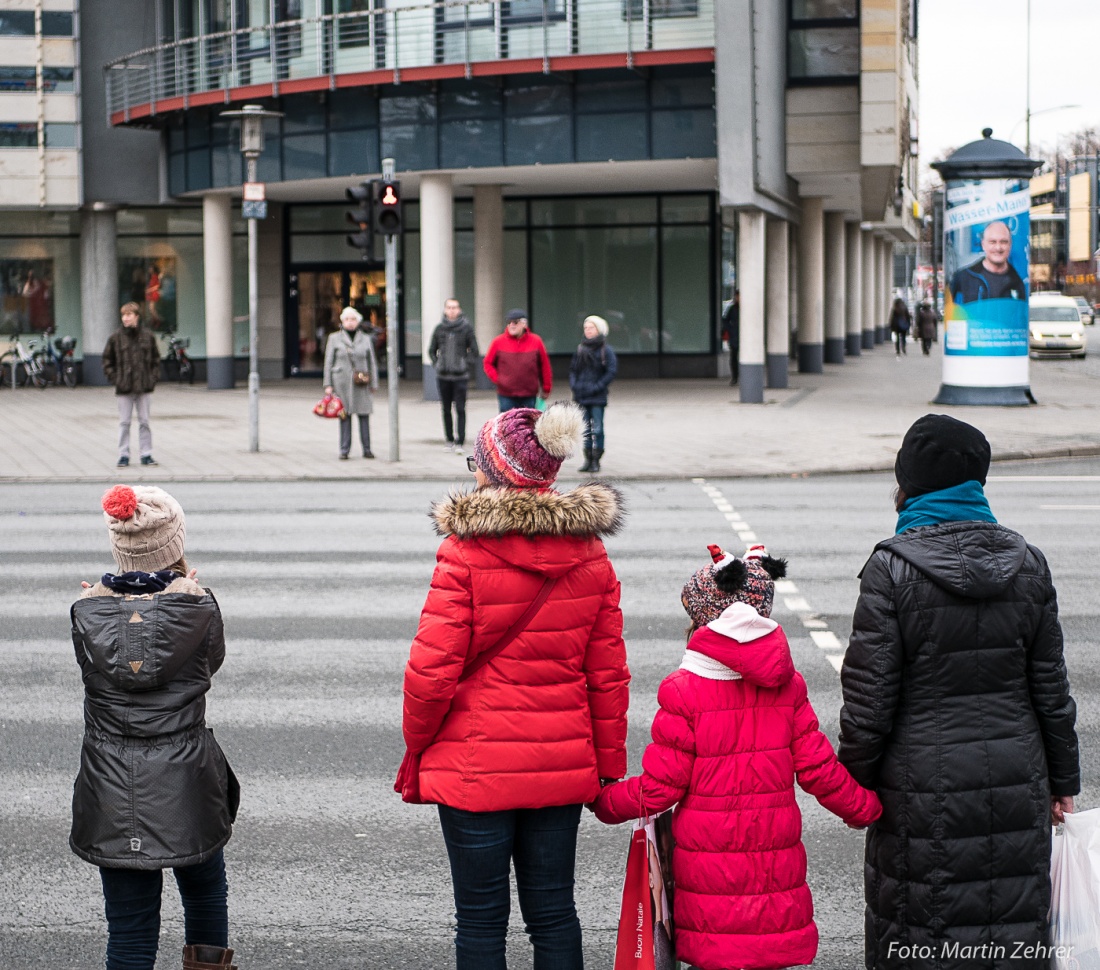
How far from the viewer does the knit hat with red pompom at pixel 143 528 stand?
391 cm

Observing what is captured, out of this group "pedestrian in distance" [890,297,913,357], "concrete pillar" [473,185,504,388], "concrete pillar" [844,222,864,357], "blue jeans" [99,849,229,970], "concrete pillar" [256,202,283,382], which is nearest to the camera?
"blue jeans" [99,849,229,970]

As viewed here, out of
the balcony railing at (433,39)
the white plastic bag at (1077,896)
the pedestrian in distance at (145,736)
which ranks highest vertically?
the balcony railing at (433,39)

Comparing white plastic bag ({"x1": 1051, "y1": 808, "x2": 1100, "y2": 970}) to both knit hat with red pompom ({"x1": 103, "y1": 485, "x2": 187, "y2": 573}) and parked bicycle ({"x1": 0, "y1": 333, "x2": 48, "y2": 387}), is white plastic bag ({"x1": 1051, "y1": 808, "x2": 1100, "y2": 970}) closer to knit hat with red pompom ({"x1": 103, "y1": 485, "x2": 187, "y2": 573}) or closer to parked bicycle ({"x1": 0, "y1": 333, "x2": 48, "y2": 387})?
knit hat with red pompom ({"x1": 103, "y1": 485, "x2": 187, "y2": 573})

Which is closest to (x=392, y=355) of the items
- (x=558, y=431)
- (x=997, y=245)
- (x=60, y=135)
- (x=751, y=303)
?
(x=751, y=303)

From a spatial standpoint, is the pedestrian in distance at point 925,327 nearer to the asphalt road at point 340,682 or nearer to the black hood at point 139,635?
the asphalt road at point 340,682

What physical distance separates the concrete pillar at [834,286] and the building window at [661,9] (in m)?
17.6

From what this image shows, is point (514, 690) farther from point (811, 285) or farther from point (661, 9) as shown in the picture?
point (811, 285)

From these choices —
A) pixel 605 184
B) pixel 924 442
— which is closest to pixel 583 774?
pixel 924 442

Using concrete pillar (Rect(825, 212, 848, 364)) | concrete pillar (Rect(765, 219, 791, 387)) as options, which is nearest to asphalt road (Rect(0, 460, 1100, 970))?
concrete pillar (Rect(765, 219, 791, 387))

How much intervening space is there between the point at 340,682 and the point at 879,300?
6594 centimetres

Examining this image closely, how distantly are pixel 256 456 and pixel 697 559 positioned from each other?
9577 millimetres

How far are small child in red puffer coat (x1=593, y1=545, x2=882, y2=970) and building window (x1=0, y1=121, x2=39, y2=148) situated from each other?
1415 inches

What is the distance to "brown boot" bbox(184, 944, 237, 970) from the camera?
3.98m

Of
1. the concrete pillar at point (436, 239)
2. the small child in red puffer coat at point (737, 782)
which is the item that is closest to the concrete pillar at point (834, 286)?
the concrete pillar at point (436, 239)
